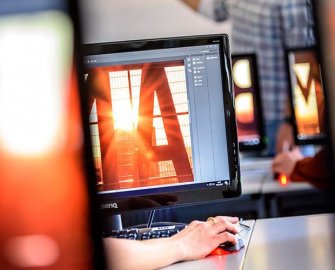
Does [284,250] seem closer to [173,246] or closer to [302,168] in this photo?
[173,246]

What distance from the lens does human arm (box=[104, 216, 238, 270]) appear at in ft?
3.86

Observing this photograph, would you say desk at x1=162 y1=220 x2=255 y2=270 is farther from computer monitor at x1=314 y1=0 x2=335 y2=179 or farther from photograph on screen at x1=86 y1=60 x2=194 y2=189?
computer monitor at x1=314 y1=0 x2=335 y2=179

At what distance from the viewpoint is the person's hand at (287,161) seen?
7.92ft

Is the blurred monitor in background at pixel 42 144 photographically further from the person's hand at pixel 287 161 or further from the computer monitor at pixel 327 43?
the person's hand at pixel 287 161

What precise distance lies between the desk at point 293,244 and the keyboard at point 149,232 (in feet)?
0.28

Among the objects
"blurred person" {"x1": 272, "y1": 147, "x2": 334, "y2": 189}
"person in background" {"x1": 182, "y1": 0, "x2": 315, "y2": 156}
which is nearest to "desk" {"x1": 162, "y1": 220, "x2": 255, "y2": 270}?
"blurred person" {"x1": 272, "y1": 147, "x2": 334, "y2": 189}

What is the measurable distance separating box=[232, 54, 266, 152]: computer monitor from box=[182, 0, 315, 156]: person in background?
1.67 feet

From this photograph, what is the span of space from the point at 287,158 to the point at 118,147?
1.23 meters

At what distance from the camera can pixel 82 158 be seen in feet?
1.88

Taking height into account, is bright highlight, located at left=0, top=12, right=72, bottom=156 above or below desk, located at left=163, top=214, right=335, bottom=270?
above

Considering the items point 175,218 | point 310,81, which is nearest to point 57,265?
point 175,218

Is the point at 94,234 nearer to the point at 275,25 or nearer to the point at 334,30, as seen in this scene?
the point at 334,30

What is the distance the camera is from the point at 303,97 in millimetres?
2355

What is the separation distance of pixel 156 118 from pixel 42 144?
0.66 metres
